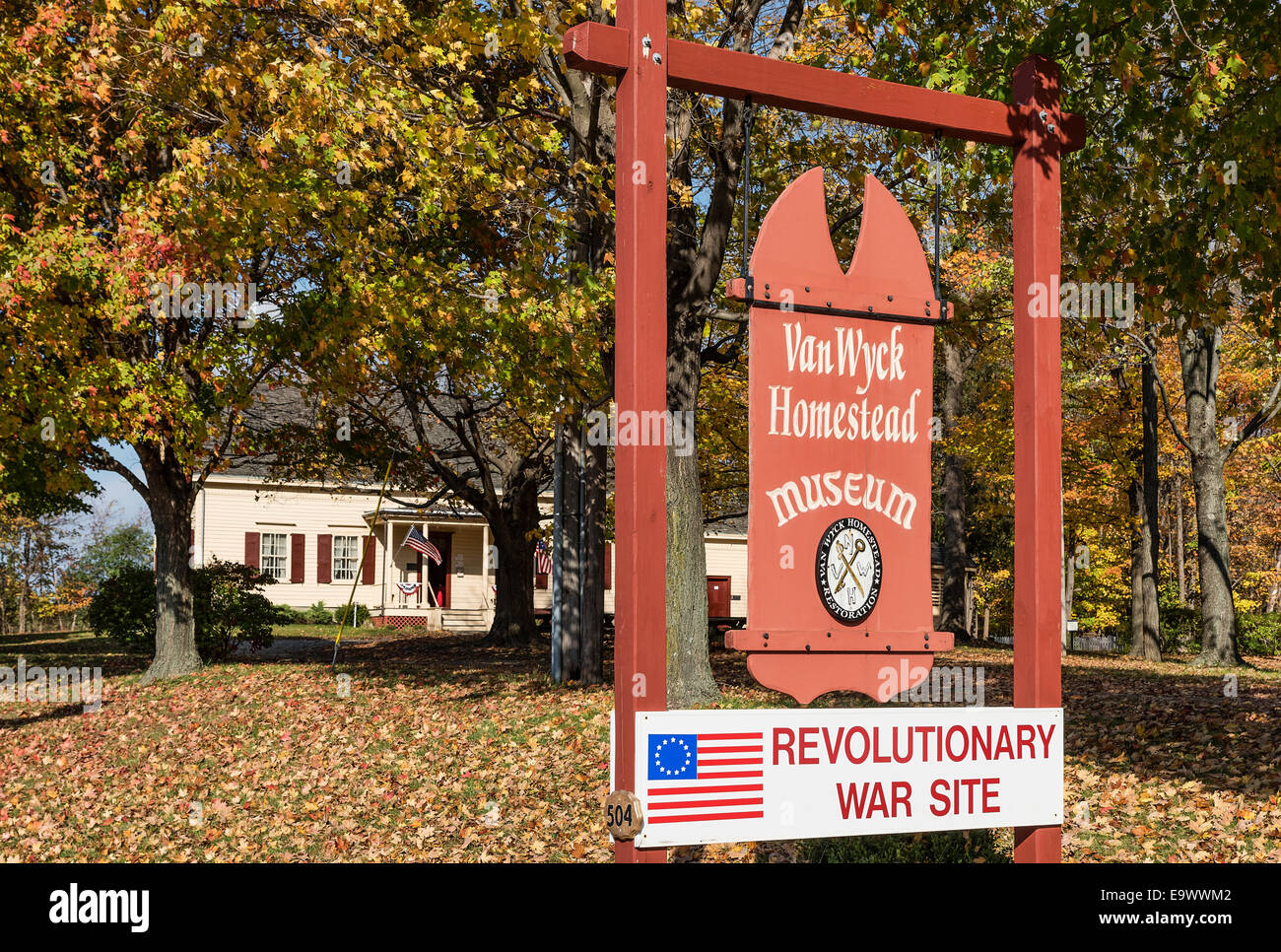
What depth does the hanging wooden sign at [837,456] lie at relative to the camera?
15.3ft

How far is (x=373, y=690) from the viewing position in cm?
1634

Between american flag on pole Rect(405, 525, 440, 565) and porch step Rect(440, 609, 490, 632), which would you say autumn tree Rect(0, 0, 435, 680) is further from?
porch step Rect(440, 609, 490, 632)

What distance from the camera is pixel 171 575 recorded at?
18.8m

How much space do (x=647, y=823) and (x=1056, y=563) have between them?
229 cm

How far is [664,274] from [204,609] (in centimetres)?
1983

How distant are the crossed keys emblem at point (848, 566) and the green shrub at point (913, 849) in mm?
1998

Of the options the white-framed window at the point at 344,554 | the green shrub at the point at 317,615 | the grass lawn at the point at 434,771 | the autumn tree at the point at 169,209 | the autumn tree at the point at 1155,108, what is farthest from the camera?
the white-framed window at the point at 344,554

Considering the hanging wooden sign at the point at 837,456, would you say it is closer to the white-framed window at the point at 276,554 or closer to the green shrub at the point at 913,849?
the green shrub at the point at 913,849

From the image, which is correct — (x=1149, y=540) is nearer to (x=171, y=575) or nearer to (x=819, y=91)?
(x=171, y=575)

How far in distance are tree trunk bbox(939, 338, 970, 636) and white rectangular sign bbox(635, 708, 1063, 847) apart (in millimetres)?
24140

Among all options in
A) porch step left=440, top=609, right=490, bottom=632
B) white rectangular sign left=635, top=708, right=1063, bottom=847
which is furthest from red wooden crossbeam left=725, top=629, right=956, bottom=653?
porch step left=440, top=609, right=490, bottom=632

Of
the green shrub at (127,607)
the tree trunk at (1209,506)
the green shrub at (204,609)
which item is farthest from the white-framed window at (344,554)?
the tree trunk at (1209,506)
